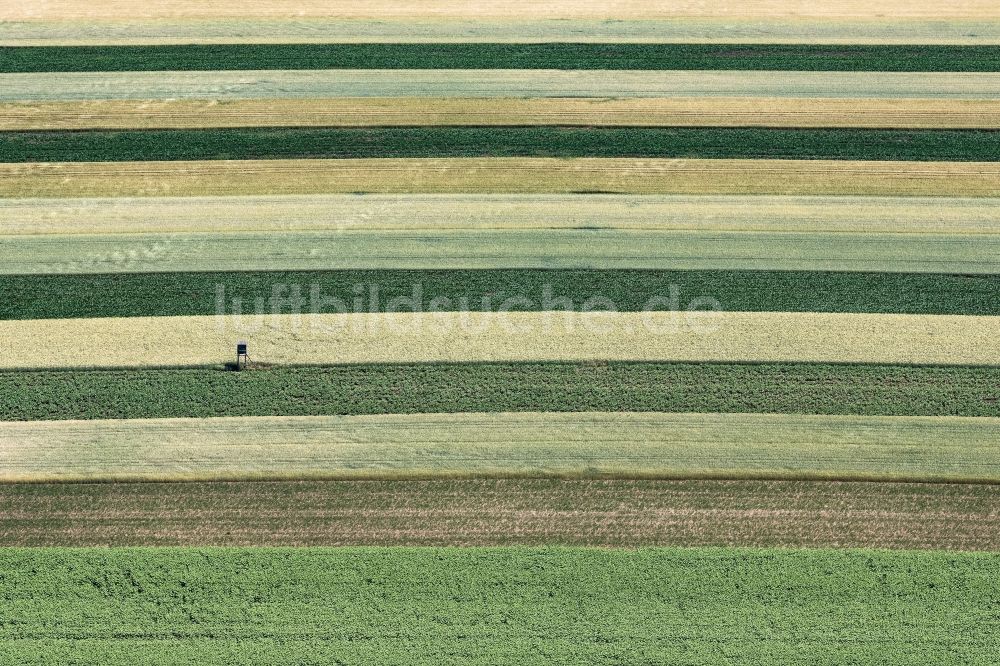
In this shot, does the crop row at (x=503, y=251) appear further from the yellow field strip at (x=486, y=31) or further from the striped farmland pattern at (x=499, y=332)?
the yellow field strip at (x=486, y=31)

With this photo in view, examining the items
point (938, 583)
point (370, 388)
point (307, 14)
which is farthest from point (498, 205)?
point (938, 583)

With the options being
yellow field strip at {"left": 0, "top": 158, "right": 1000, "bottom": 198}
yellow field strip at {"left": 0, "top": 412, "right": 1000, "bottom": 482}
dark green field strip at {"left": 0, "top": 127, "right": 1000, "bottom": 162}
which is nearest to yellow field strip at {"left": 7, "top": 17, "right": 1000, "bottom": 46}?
dark green field strip at {"left": 0, "top": 127, "right": 1000, "bottom": 162}

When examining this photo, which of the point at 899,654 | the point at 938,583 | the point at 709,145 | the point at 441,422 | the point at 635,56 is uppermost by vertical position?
the point at 635,56

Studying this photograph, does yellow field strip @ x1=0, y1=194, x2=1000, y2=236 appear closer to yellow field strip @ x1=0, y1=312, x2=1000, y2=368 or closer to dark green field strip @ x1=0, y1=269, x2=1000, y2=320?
dark green field strip @ x1=0, y1=269, x2=1000, y2=320

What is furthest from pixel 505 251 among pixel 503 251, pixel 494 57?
pixel 494 57

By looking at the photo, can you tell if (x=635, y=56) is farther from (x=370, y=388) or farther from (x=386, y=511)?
(x=386, y=511)

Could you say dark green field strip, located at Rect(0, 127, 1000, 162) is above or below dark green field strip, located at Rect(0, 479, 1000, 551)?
above

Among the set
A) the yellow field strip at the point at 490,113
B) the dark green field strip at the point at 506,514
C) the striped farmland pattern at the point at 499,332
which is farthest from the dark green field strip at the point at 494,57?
the dark green field strip at the point at 506,514
